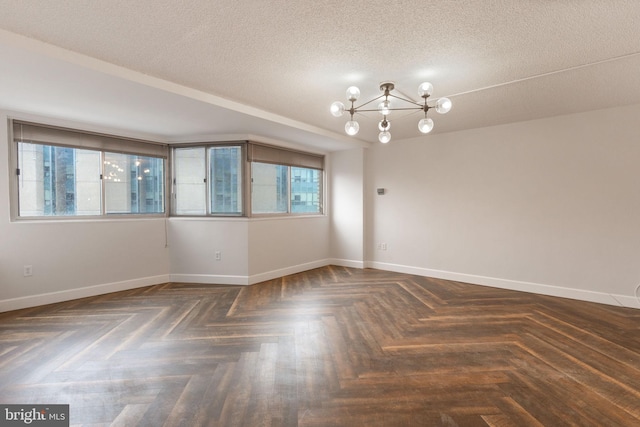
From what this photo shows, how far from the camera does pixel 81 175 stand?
3.95 m

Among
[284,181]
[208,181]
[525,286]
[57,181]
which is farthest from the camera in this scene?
[284,181]

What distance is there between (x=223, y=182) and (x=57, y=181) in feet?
6.45

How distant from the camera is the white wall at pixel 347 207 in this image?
18.3 ft

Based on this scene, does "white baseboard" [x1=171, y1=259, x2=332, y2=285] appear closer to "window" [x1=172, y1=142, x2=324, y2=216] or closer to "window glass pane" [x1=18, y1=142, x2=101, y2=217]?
"window" [x1=172, y1=142, x2=324, y2=216]

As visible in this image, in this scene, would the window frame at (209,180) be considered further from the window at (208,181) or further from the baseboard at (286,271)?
the baseboard at (286,271)

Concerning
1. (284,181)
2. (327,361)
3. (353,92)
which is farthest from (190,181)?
(327,361)

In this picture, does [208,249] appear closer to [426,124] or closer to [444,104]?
[426,124]

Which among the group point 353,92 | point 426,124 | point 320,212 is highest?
point 353,92

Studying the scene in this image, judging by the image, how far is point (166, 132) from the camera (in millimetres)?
4344

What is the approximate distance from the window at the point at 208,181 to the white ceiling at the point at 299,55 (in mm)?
1058

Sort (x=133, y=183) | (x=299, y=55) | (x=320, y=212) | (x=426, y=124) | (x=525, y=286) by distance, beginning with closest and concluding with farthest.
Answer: (x=299, y=55) < (x=426, y=124) < (x=525, y=286) < (x=133, y=183) < (x=320, y=212)

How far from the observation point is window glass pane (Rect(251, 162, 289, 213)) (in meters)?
4.76

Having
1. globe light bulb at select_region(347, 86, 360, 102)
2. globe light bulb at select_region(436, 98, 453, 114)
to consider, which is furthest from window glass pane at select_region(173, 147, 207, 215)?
Result: globe light bulb at select_region(436, 98, 453, 114)

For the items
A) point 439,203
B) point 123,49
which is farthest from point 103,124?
point 439,203
